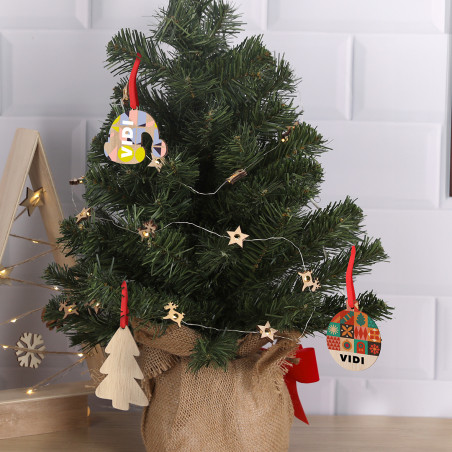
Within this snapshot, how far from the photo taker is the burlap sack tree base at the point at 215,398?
546 mm

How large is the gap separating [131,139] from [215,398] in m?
0.27

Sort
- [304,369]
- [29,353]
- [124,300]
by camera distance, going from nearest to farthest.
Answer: [124,300] < [304,369] < [29,353]

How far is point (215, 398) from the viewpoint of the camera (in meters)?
0.55

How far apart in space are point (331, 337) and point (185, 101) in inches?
10.9

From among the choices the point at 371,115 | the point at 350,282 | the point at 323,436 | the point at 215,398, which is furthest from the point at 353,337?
the point at 371,115

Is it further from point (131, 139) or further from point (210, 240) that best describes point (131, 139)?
point (210, 240)

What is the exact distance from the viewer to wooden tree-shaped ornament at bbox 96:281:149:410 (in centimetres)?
52

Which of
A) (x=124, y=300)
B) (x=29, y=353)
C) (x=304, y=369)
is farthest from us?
(x=29, y=353)

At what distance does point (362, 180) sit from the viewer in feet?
2.65

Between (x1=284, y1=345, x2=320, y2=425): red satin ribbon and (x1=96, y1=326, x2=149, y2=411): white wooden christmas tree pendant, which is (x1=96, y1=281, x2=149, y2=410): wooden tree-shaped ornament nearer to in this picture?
(x1=96, y1=326, x2=149, y2=411): white wooden christmas tree pendant

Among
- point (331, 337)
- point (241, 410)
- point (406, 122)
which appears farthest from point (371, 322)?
point (406, 122)

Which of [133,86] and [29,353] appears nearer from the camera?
[133,86]

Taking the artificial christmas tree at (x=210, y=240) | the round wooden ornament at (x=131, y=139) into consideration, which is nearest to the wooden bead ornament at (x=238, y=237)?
the artificial christmas tree at (x=210, y=240)

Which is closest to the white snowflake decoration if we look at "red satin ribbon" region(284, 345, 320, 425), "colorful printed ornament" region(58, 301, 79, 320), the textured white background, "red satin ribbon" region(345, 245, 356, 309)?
the textured white background
